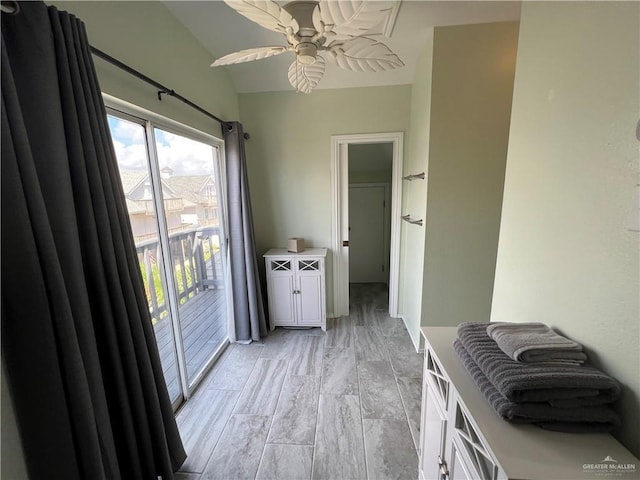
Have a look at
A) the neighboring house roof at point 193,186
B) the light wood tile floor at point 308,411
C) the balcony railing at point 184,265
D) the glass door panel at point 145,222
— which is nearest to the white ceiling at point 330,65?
the glass door panel at point 145,222

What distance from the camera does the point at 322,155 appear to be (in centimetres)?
287

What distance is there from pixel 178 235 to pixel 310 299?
150 cm

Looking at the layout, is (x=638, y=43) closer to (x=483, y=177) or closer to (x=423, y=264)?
(x=483, y=177)

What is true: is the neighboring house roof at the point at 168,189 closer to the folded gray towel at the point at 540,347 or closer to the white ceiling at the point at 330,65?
the white ceiling at the point at 330,65

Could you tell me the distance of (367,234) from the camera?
414 cm

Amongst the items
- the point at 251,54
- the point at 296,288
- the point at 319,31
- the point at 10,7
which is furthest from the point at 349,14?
the point at 296,288

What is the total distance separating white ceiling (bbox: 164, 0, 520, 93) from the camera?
171cm

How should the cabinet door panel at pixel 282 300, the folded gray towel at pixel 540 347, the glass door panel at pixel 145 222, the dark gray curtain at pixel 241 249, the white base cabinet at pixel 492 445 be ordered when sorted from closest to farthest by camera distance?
1. the white base cabinet at pixel 492 445
2. the folded gray towel at pixel 540 347
3. the glass door panel at pixel 145 222
4. the dark gray curtain at pixel 241 249
5. the cabinet door panel at pixel 282 300

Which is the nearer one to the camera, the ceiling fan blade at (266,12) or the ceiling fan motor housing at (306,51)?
the ceiling fan blade at (266,12)

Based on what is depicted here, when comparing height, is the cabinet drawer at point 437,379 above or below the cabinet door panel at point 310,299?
above

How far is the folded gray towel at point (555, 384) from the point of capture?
25.0 inches

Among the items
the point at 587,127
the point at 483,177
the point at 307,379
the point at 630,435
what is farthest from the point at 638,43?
the point at 307,379

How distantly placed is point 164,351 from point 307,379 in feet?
3.61

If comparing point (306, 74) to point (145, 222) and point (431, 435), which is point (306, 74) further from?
point (431, 435)
